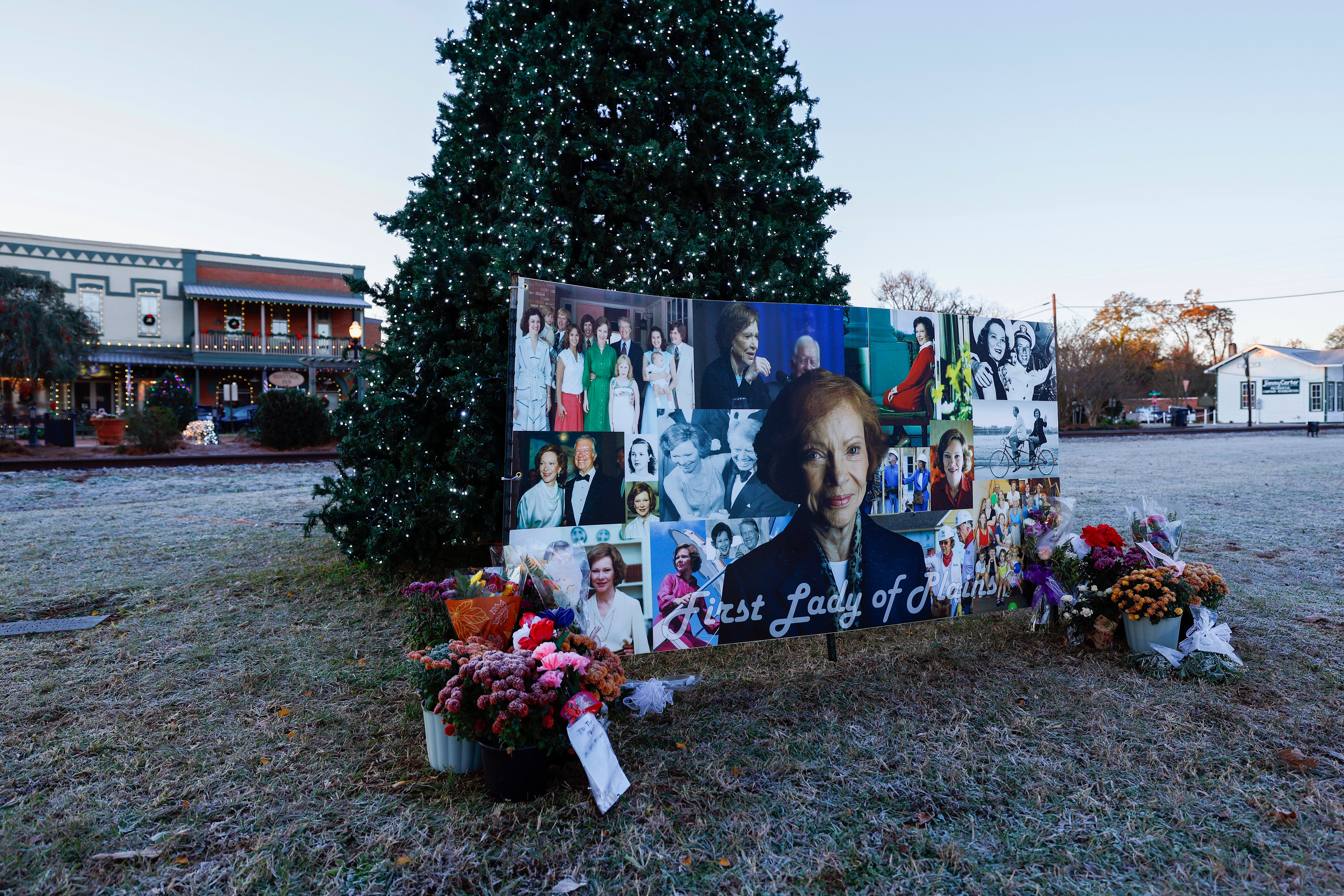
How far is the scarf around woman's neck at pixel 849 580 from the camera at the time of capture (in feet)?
12.6

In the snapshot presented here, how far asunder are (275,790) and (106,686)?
170 centimetres

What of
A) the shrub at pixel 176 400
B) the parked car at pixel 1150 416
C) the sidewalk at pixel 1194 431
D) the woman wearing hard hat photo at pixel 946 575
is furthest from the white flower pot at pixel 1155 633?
the parked car at pixel 1150 416

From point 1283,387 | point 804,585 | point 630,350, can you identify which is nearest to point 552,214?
point 630,350

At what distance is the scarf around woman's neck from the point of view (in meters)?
3.85

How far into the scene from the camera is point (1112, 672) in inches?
149

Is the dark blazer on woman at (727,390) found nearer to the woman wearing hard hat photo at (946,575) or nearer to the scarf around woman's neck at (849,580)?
the scarf around woman's neck at (849,580)

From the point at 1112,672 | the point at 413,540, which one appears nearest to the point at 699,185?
the point at 413,540

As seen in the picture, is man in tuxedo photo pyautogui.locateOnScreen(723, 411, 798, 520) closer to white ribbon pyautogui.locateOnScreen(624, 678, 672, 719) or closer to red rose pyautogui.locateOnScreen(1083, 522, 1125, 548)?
white ribbon pyautogui.locateOnScreen(624, 678, 672, 719)

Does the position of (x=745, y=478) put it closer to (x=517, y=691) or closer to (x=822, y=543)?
(x=822, y=543)

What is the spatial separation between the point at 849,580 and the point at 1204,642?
1.81 m

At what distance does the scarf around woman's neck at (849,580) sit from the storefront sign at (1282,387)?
57.2 metres

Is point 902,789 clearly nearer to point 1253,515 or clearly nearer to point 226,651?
point 226,651

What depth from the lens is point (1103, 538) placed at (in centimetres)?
436

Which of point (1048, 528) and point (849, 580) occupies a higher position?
point (1048, 528)
